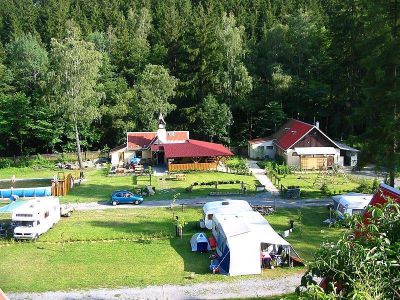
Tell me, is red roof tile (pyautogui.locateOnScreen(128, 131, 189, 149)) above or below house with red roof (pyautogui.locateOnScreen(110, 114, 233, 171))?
above

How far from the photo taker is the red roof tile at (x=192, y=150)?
146ft

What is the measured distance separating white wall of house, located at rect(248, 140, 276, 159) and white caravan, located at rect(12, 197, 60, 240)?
28.7 m

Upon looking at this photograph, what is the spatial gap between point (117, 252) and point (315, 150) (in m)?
27.5

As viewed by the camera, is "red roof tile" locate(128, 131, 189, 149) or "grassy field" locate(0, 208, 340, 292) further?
"red roof tile" locate(128, 131, 189, 149)

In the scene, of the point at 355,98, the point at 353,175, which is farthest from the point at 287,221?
the point at 355,98

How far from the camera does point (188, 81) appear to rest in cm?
5784

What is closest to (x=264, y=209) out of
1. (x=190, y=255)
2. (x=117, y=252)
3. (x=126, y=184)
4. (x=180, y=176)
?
(x=190, y=255)

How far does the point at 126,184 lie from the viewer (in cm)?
3922

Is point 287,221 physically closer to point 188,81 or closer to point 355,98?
point 355,98

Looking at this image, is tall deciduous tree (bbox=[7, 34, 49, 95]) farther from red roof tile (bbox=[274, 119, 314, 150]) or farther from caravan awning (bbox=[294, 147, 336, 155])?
caravan awning (bbox=[294, 147, 336, 155])

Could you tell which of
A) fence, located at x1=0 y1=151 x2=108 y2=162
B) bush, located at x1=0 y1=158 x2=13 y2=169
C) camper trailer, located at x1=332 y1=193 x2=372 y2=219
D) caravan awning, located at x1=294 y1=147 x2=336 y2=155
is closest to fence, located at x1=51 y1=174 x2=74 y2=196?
fence, located at x1=0 y1=151 x2=108 y2=162

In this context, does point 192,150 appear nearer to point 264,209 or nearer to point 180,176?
point 180,176

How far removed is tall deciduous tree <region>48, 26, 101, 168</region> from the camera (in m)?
45.8

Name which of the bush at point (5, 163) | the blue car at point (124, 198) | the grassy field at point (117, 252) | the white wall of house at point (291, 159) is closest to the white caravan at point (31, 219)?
the grassy field at point (117, 252)
